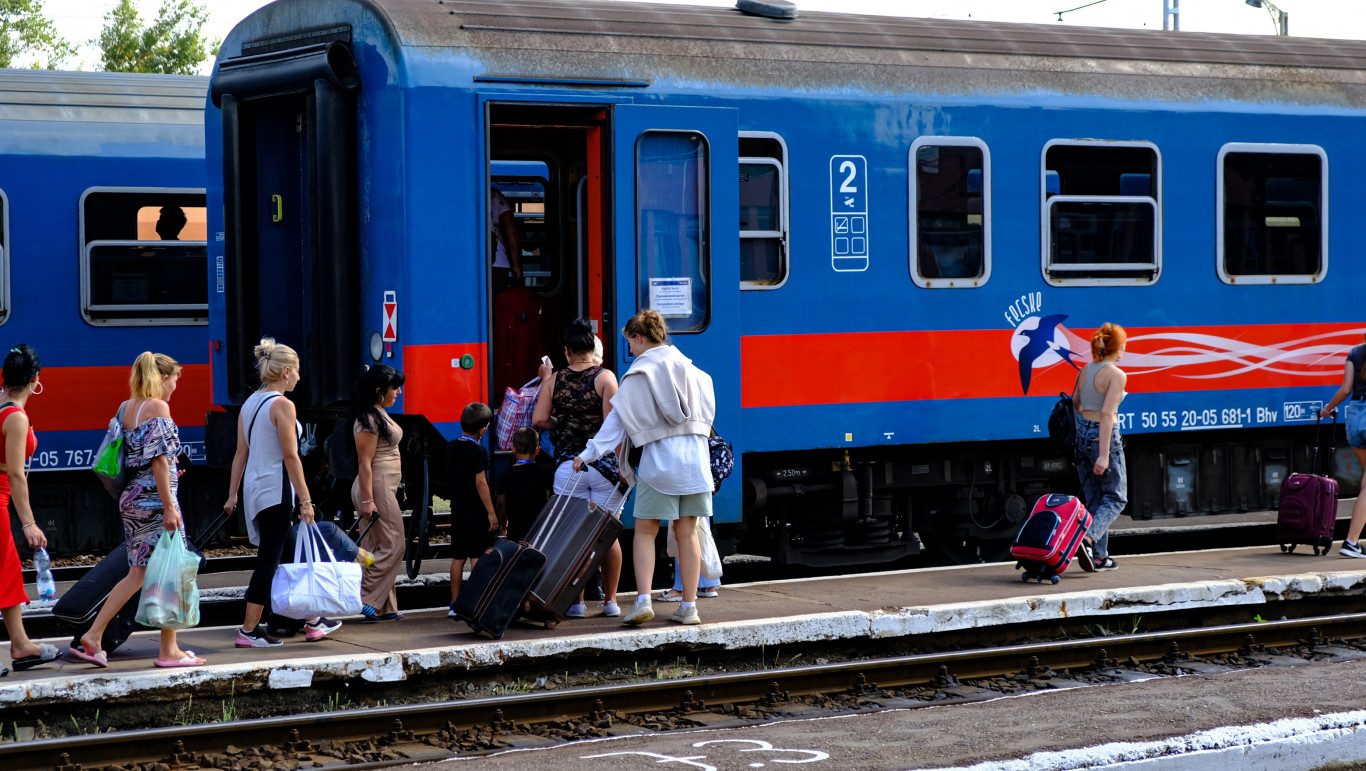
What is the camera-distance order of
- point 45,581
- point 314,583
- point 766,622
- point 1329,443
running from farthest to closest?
point 1329,443 → point 45,581 → point 766,622 → point 314,583

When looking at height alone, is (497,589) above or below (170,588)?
below

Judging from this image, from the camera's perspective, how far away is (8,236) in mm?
11180

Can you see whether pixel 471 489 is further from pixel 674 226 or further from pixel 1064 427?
pixel 1064 427

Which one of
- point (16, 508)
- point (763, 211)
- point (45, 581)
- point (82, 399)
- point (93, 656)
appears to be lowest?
point (45, 581)

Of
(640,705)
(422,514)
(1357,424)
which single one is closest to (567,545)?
(422,514)

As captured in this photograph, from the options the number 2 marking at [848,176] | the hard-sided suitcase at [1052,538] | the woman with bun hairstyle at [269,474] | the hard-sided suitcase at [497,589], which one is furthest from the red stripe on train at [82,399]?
the hard-sided suitcase at [1052,538]

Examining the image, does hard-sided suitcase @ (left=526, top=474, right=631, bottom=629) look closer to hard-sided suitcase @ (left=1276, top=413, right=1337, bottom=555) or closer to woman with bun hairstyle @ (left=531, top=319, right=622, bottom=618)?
woman with bun hairstyle @ (left=531, top=319, right=622, bottom=618)

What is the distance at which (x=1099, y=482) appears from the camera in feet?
33.1

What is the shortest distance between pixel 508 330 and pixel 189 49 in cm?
2862

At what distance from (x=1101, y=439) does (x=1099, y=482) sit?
35 centimetres

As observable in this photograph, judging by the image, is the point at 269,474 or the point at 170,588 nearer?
the point at 170,588

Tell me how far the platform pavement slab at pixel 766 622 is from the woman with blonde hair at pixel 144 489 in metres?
0.20

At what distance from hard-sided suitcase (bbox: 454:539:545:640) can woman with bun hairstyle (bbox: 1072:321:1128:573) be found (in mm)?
3843

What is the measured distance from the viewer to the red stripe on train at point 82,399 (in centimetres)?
1120
